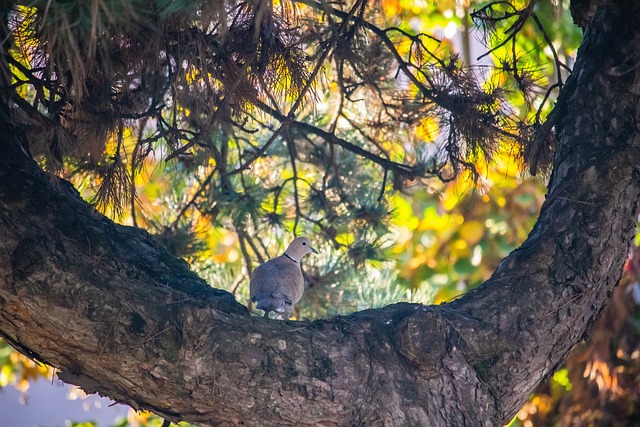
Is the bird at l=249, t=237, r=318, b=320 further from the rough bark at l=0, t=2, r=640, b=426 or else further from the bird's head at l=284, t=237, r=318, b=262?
the rough bark at l=0, t=2, r=640, b=426

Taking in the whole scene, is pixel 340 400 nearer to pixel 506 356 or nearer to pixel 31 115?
pixel 506 356

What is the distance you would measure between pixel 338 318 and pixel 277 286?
0.65 m

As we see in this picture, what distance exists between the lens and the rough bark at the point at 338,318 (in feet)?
5.93

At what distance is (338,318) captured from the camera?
205cm

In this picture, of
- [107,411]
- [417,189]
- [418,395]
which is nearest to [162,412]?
[418,395]

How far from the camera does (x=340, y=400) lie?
6.18 feet

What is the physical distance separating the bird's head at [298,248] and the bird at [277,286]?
137 mm

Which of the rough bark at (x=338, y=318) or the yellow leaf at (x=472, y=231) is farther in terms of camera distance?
the yellow leaf at (x=472, y=231)

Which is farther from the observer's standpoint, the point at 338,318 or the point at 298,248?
the point at 298,248

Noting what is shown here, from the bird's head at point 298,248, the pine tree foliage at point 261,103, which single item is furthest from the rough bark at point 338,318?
the bird's head at point 298,248

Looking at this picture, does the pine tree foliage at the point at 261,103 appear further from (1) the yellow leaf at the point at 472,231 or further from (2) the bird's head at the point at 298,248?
(1) the yellow leaf at the point at 472,231

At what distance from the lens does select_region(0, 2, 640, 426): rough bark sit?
Result: 5.93 feet

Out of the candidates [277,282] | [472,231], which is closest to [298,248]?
[277,282]

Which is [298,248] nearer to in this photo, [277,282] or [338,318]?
[277,282]
